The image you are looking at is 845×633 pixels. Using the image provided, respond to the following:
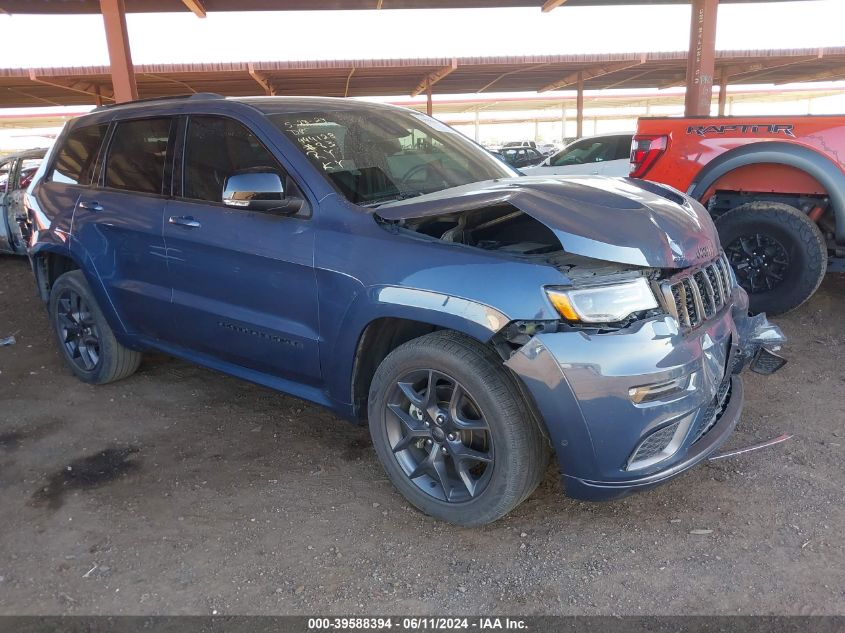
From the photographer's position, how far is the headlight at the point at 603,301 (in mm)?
2377

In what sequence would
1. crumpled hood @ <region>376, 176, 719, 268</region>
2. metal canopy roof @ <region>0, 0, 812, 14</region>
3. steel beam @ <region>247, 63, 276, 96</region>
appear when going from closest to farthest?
1. crumpled hood @ <region>376, 176, 719, 268</region>
2. metal canopy roof @ <region>0, 0, 812, 14</region>
3. steel beam @ <region>247, 63, 276, 96</region>

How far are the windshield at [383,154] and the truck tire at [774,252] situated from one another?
8.02 feet

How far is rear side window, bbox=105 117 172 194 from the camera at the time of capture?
3734mm

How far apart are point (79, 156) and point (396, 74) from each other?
17427 millimetres

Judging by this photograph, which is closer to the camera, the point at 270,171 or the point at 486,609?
the point at 486,609

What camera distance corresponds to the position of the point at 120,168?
13.1 ft

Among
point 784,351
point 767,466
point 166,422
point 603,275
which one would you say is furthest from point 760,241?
point 166,422

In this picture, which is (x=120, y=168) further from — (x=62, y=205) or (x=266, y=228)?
(x=266, y=228)

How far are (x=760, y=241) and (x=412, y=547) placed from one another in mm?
4165

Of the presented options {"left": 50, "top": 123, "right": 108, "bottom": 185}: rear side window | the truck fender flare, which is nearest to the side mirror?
{"left": 50, "top": 123, "right": 108, "bottom": 185}: rear side window

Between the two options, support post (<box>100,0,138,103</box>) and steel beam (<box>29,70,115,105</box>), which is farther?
steel beam (<box>29,70,115,105</box>)

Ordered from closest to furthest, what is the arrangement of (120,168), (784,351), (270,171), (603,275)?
1. (603,275)
2. (270,171)
3. (120,168)
4. (784,351)

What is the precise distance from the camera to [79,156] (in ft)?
14.3

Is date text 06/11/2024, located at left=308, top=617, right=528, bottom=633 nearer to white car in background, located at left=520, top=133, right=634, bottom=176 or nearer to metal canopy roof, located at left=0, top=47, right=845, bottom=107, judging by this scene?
white car in background, located at left=520, top=133, right=634, bottom=176
